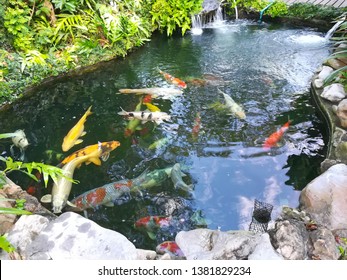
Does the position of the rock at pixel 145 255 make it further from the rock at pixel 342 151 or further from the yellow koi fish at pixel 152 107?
the yellow koi fish at pixel 152 107

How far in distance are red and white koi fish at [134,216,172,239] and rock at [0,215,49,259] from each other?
1083 mm

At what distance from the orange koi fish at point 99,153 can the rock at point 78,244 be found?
1670 millimetres

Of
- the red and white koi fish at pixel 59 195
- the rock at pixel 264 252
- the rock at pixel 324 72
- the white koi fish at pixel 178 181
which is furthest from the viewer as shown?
the rock at pixel 324 72

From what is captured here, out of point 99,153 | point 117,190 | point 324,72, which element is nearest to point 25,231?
point 117,190

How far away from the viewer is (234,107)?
19.8 ft

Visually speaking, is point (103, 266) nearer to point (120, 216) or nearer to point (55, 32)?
point (120, 216)

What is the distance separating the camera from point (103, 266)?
2605 millimetres

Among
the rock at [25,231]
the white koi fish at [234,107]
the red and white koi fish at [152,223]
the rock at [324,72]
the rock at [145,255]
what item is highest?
the rock at [324,72]

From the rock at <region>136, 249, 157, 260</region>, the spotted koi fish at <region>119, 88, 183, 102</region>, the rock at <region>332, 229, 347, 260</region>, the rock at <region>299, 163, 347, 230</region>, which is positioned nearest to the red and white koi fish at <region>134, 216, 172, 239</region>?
the rock at <region>136, 249, 157, 260</region>

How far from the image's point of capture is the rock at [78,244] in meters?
2.99

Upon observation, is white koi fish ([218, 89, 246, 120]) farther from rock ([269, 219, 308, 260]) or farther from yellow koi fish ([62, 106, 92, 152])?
rock ([269, 219, 308, 260])

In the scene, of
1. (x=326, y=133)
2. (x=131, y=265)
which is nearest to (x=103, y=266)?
(x=131, y=265)

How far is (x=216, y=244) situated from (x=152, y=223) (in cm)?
103

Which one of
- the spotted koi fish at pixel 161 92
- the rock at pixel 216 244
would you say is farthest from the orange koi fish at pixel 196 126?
the rock at pixel 216 244
